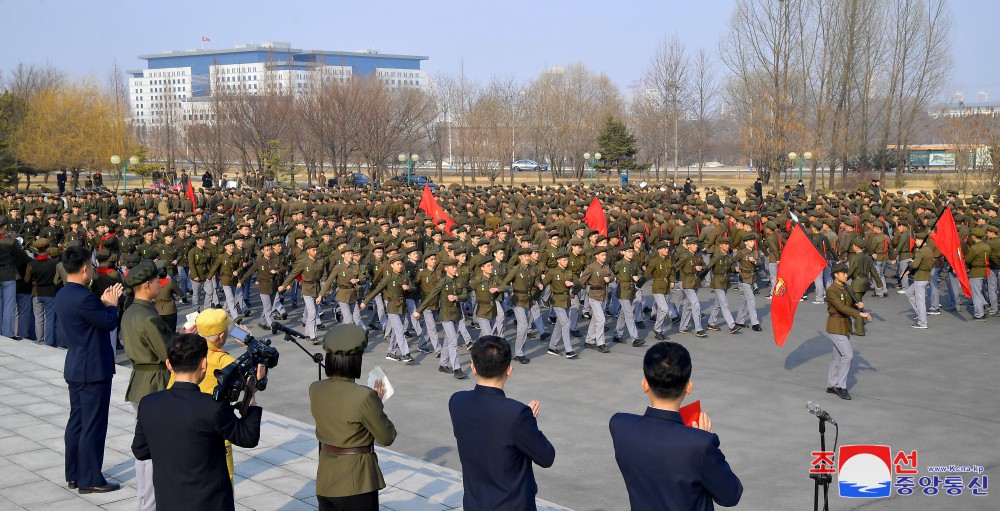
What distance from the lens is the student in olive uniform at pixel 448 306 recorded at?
1426cm

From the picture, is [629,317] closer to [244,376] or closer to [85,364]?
[85,364]

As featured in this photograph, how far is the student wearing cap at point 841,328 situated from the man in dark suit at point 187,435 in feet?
30.3

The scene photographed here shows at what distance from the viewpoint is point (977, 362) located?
1462cm

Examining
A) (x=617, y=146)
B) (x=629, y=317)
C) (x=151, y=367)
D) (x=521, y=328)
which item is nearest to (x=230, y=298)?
(x=521, y=328)

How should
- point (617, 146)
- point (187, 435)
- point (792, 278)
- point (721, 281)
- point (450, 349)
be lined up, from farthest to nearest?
point (617, 146), point (721, 281), point (450, 349), point (792, 278), point (187, 435)

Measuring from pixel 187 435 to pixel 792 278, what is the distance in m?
10.3

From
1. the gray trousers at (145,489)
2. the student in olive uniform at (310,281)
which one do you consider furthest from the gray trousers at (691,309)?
the gray trousers at (145,489)

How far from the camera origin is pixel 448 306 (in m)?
14.7

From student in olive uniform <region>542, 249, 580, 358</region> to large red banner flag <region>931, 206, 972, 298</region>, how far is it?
7.00 m

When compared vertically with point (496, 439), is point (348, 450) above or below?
below

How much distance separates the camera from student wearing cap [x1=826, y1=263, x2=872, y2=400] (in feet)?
41.2

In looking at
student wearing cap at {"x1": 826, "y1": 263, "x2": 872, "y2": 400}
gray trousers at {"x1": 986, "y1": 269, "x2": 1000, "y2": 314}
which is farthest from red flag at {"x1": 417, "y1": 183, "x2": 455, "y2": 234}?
student wearing cap at {"x1": 826, "y1": 263, "x2": 872, "y2": 400}

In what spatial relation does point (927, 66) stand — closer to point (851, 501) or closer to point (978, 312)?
point (978, 312)

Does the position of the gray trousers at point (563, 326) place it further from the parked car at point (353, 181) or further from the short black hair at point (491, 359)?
the parked car at point (353, 181)
